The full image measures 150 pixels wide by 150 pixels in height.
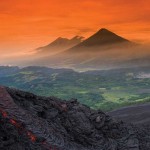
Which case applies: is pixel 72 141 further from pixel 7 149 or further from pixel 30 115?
pixel 7 149

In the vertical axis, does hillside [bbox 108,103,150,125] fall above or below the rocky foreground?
below

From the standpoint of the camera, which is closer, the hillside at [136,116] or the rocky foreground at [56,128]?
the rocky foreground at [56,128]

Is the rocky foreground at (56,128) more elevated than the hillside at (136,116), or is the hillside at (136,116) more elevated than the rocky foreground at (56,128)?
the rocky foreground at (56,128)

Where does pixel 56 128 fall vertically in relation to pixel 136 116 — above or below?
above

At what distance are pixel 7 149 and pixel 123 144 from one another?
12.0m

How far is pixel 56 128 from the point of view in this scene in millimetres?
27984

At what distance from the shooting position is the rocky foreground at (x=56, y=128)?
23.4m

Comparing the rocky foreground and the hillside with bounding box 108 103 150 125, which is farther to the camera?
the hillside with bounding box 108 103 150 125

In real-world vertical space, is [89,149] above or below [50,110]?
below

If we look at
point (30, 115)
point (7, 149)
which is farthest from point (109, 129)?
point (7, 149)

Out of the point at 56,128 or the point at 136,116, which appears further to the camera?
the point at 136,116

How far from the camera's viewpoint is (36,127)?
1010 inches

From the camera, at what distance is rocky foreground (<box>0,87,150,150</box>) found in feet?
76.8

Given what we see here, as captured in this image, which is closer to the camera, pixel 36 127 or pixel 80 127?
pixel 36 127
